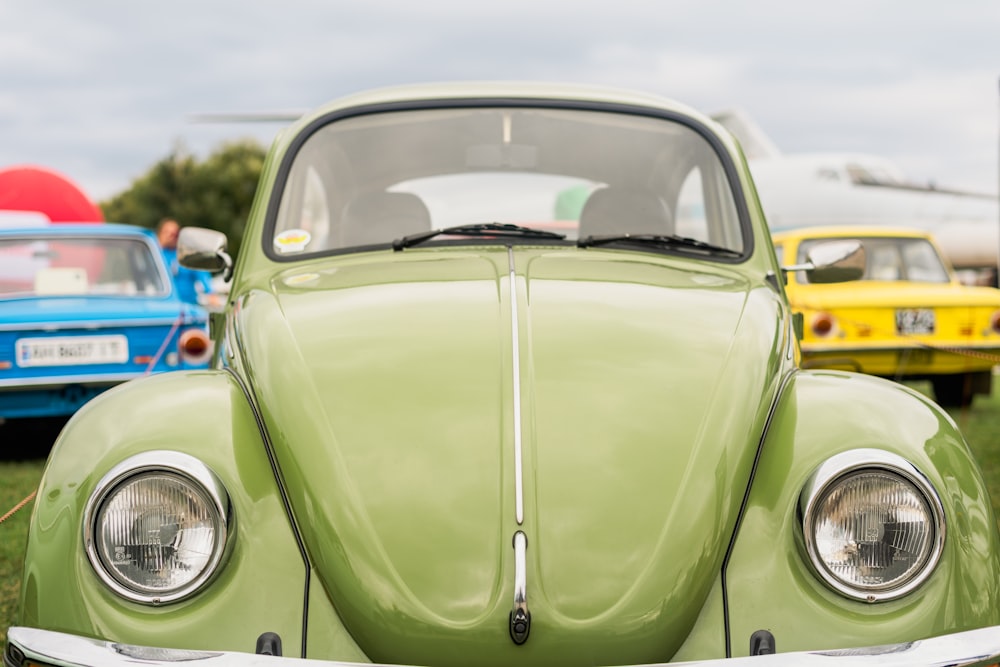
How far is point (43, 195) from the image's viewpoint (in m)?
17.9

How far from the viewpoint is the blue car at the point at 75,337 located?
7.16 meters

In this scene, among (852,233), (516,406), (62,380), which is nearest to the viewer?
(516,406)

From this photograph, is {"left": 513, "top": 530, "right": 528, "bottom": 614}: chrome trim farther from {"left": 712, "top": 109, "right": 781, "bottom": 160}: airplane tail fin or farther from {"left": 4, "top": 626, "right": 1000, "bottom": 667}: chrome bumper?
{"left": 712, "top": 109, "right": 781, "bottom": 160}: airplane tail fin

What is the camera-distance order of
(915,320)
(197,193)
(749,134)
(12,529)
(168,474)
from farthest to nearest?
(197,193) → (749,134) → (915,320) → (12,529) → (168,474)

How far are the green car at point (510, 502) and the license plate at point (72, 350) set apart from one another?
4.95 metres

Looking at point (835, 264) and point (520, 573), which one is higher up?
point (835, 264)

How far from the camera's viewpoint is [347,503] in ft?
7.01

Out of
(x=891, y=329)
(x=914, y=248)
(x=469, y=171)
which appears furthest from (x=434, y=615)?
(x=914, y=248)

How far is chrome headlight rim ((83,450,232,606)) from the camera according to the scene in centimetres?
205

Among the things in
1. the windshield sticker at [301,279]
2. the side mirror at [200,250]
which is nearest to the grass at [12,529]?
the windshield sticker at [301,279]

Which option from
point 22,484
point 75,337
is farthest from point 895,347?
point 22,484

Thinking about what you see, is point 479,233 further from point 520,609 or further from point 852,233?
point 852,233

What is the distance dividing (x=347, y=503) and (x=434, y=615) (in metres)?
0.30

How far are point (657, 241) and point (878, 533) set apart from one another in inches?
55.9
